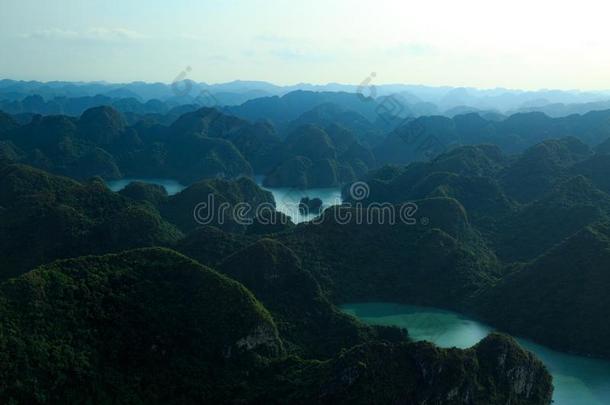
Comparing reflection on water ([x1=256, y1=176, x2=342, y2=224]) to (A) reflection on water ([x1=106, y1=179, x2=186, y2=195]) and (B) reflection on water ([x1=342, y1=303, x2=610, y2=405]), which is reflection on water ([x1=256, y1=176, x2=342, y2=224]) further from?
(B) reflection on water ([x1=342, y1=303, x2=610, y2=405])

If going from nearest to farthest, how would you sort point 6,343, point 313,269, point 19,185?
point 6,343, point 313,269, point 19,185

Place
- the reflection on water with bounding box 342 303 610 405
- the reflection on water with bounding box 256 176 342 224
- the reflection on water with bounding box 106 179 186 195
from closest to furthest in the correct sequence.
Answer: the reflection on water with bounding box 342 303 610 405 → the reflection on water with bounding box 256 176 342 224 → the reflection on water with bounding box 106 179 186 195

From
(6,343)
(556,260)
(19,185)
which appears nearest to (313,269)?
(556,260)

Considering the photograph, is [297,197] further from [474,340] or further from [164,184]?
[474,340]

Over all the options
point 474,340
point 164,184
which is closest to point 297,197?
point 164,184

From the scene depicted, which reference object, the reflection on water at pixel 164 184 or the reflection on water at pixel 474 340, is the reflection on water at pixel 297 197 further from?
the reflection on water at pixel 474 340

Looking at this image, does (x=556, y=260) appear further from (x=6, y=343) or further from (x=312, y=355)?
(x=6, y=343)

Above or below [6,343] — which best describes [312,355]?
below

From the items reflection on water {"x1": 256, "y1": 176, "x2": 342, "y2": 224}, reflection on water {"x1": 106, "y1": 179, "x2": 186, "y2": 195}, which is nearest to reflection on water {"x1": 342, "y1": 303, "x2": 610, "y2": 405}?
reflection on water {"x1": 256, "y1": 176, "x2": 342, "y2": 224}
